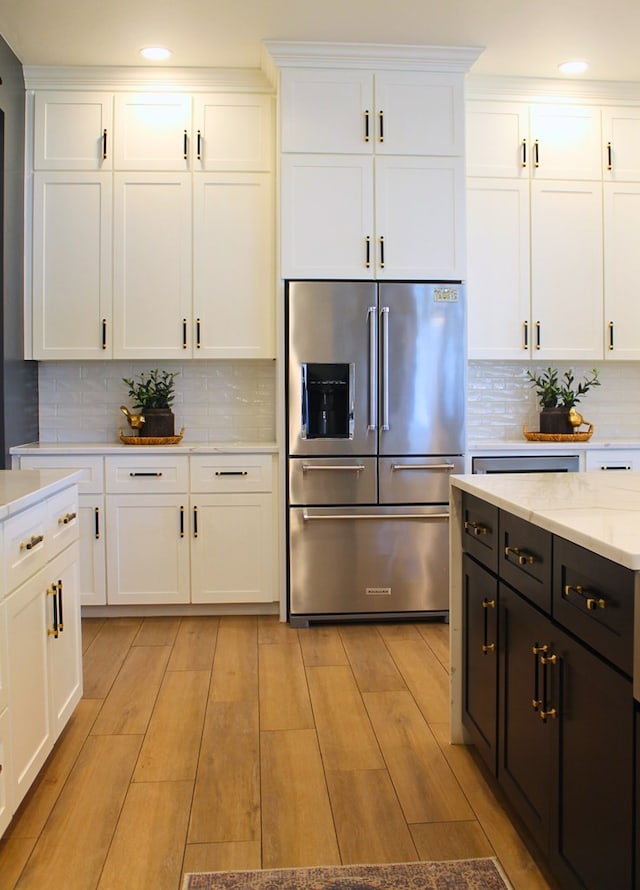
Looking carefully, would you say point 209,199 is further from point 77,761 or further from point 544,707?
point 544,707

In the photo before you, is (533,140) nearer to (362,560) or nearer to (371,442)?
(371,442)

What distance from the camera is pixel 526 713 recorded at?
1.88 metres

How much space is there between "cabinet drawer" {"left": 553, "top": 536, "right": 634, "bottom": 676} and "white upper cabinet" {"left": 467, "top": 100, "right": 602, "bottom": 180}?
315 cm

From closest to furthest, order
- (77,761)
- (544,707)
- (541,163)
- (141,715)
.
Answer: (544,707) → (77,761) → (141,715) → (541,163)

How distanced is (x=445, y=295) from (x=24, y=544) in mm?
2577

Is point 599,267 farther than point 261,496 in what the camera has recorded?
Yes

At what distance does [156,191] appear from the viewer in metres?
4.11

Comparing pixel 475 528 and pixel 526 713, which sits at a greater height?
pixel 475 528

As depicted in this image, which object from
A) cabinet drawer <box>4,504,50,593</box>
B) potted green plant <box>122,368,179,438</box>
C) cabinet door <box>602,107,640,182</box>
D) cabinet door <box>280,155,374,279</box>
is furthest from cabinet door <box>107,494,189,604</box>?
cabinet door <box>602,107,640,182</box>

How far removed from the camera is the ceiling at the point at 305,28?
3430 millimetres

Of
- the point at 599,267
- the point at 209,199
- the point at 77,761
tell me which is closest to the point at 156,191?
the point at 209,199

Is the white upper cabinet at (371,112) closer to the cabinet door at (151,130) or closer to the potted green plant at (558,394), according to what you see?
the cabinet door at (151,130)

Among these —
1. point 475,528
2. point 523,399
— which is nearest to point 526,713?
point 475,528

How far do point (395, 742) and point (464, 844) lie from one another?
0.60 metres
